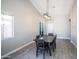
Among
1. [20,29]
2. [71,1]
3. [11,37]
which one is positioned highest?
[71,1]

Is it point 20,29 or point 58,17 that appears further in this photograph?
point 58,17

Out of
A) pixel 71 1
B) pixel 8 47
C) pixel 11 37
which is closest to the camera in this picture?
pixel 8 47

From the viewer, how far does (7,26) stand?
501 cm

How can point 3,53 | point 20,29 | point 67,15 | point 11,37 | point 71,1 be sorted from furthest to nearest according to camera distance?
point 67,15, point 71,1, point 20,29, point 11,37, point 3,53

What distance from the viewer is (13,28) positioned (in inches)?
215

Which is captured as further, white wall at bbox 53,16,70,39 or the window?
white wall at bbox 53,16,70,39

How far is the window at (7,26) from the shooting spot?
462 centimetres

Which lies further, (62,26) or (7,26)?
(62,26)

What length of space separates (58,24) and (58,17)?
0.83 meters

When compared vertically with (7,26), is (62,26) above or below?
above

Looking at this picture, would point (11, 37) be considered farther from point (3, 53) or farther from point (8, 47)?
point (3, 53)

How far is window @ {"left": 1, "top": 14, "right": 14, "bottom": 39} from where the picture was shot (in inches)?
182

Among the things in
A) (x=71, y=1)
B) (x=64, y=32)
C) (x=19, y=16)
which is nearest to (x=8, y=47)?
(x=19, y=16)

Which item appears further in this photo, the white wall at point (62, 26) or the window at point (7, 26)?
the white wall at point (62, 26)
